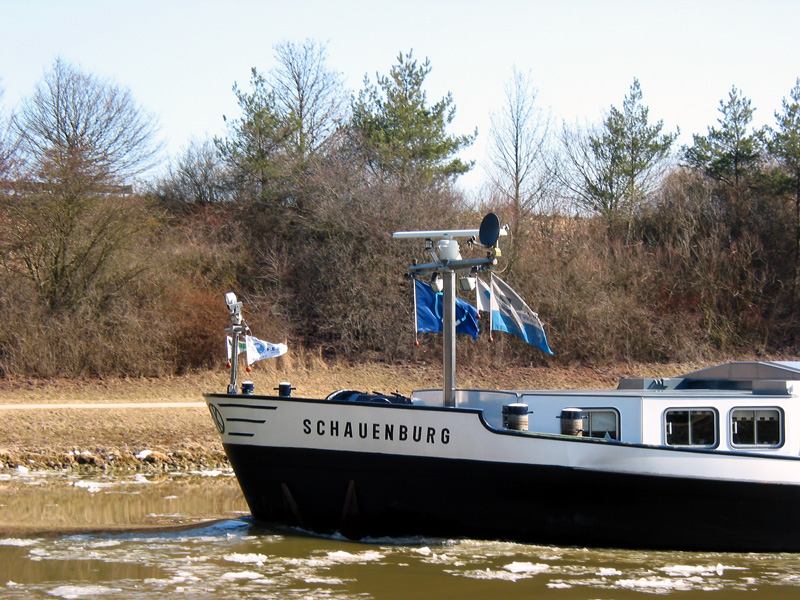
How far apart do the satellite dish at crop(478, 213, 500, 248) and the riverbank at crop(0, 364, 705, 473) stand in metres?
9.17

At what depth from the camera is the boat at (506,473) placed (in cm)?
1079

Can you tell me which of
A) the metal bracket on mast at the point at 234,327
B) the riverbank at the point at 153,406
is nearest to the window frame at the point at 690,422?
the metal bracket on mast at the point at 234,327

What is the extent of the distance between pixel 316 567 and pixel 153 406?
1242 cm

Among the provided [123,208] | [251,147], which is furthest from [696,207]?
[123,208]

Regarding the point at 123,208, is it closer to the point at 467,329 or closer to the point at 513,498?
the point at 467,329

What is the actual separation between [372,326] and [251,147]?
1033cm

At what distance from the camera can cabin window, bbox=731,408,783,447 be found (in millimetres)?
11859

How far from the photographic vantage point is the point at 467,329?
12086mm

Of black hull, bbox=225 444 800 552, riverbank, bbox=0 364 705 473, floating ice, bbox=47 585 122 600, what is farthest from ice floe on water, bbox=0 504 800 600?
riverbank, bbox=0 364 705 473

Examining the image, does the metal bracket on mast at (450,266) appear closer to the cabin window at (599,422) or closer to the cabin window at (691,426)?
the cabin window at (599,422)

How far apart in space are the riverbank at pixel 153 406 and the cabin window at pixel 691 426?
9.79 meters

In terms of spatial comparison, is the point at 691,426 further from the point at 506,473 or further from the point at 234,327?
the point at 234,327

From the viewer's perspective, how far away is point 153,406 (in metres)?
21.3

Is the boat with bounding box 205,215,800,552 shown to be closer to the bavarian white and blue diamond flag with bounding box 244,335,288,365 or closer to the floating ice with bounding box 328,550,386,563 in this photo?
the floating ice with bounding box 328,550,386,563
